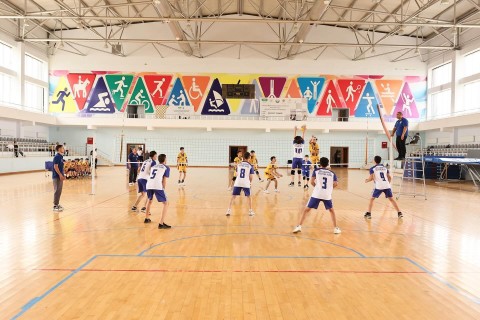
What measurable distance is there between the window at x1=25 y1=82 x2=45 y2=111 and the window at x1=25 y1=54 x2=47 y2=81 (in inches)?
30.3

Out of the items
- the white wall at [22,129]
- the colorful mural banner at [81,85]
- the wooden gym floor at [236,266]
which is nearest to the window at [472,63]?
the wooden gym floor at [236,266]

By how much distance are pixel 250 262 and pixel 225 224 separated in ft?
8.93

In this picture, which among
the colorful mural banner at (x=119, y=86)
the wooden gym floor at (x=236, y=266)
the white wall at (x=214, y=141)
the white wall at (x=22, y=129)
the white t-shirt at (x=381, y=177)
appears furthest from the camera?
the white wall at (x=214, y=141)

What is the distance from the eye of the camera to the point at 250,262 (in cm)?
514

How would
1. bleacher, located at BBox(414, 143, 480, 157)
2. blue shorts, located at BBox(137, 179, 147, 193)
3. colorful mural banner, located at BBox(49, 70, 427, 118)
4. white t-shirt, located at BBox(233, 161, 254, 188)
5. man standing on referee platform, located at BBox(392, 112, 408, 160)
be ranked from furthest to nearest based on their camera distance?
colorful mural banner, located at BBox(49, 70, 427, 118) < bleacher, located at BBox(414, 143, 480, 157) < blue shorts, located at BBox(137, 179, 147, 193) < white t-shirt, located at BBox(233, 161, 254, 188) < man standing on referee platform, located at BBox(392, 112, 408, 160)

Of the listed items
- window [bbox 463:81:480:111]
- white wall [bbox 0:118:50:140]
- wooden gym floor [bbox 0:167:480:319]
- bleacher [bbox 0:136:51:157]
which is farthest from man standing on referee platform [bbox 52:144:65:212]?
window [bbox 463:81:480:111]

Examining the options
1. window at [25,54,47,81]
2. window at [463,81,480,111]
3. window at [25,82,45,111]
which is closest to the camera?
window at [463,81,480,111]

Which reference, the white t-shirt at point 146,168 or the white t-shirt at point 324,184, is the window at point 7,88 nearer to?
the white t-shirt at point 146,168

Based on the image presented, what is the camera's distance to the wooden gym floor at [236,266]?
141 inches

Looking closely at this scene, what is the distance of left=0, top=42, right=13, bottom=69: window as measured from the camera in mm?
24734

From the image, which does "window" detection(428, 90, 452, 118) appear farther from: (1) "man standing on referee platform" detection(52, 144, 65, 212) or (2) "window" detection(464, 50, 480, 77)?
(1) "man standing on referee platform" detection(52, 144, 65, 212)

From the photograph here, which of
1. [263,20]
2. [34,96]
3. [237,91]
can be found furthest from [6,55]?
[263,20]

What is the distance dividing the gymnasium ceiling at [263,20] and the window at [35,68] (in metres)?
1.50

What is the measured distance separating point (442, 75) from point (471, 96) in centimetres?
399
